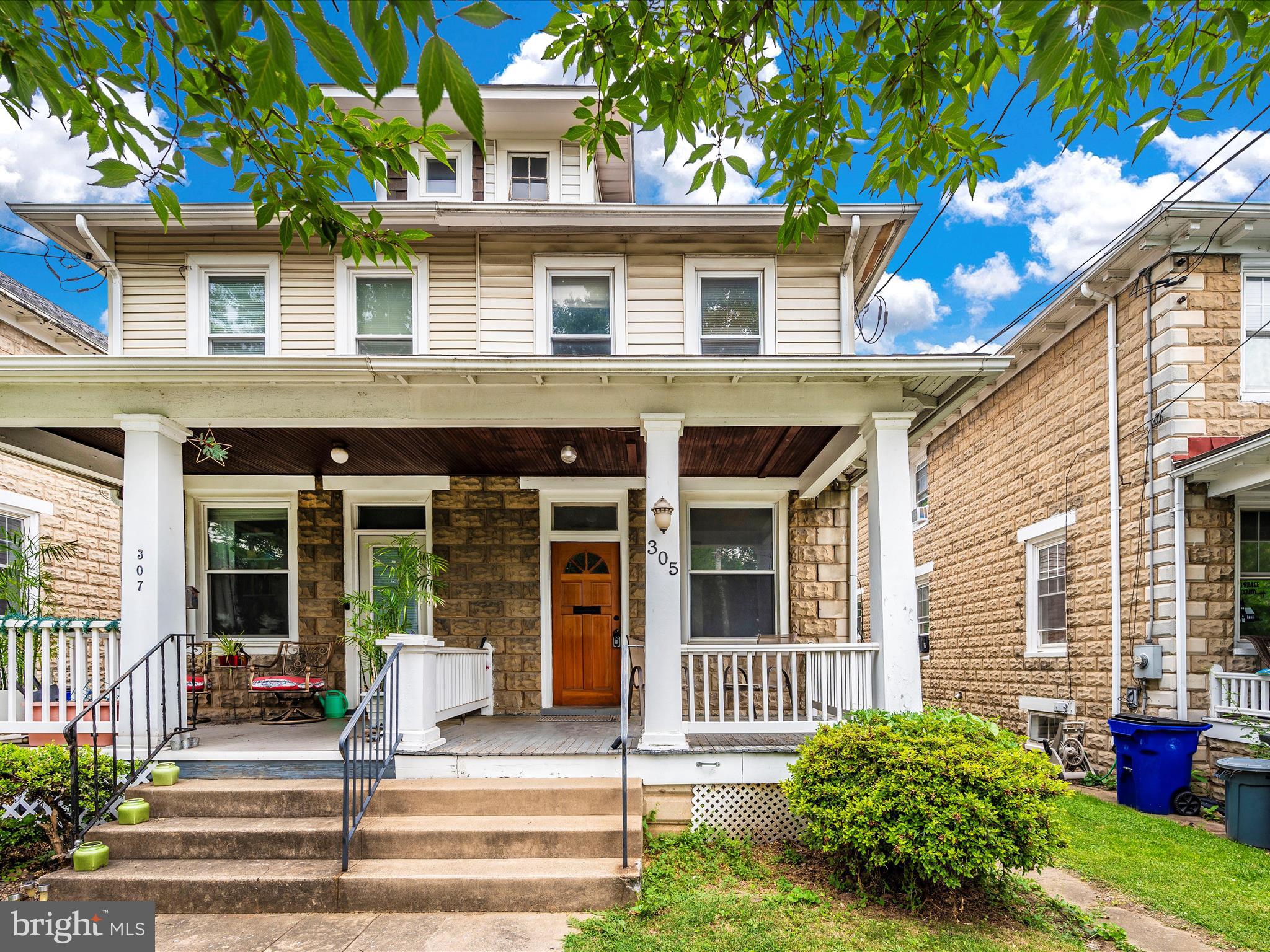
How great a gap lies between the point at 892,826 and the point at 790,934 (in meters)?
0.85

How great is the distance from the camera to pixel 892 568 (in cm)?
616

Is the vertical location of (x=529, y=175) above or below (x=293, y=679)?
above

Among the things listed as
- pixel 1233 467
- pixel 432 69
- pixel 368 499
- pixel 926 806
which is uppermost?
pixel 432 69

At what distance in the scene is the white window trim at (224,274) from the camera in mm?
8562

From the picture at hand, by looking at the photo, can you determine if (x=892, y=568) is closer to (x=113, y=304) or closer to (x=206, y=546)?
(x=206, y=546)

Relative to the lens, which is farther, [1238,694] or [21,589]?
[1238,694]

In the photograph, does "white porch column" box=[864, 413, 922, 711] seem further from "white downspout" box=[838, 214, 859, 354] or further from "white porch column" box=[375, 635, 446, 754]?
"white porch column" box=[375, 635, 446, 754]

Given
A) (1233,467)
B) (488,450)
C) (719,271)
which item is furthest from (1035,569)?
(488,450)

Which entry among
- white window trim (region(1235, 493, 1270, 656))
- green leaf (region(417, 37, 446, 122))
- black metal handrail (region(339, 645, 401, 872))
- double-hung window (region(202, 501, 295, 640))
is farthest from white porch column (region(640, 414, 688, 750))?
white window trim (region(1235, 493, 1270, 656))

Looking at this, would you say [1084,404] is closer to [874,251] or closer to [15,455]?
[874,251]

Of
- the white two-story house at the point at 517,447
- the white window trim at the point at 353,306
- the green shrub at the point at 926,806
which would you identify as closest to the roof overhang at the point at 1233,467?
the white two-story house at the point at 517,447

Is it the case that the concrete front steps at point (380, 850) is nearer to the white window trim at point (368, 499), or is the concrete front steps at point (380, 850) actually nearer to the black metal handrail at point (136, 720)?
the black metal handrail at point (136, 720)

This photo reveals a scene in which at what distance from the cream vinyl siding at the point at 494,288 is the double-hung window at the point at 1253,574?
4624mm

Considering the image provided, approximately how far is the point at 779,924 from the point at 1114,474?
286 inches
